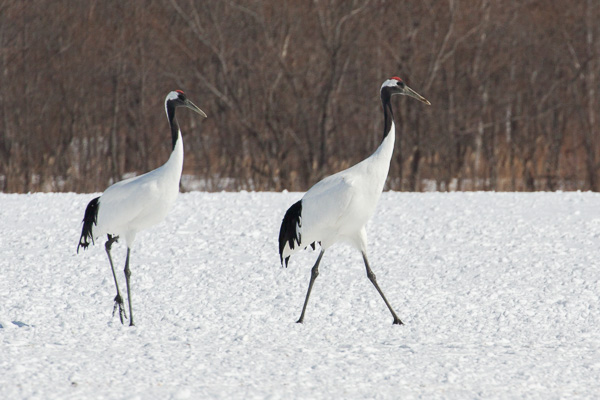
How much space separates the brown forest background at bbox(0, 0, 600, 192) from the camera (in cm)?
1622

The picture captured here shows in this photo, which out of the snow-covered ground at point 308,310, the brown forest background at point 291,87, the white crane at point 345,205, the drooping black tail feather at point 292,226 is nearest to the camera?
the snow-covered ground at point 308,310

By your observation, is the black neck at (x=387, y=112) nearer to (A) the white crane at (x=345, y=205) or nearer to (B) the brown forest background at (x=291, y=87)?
(A) the white crane at (x=345, y=205)

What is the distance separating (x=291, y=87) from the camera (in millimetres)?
16547

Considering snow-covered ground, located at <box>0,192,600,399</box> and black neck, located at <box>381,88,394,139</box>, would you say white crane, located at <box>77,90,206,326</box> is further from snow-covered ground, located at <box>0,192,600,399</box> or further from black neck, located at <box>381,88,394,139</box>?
black neck, located at <box>381,88,394,139</box>

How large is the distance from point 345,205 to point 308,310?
920mm

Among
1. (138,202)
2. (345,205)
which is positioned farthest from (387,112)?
(138,202)

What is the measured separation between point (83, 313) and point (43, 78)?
37.9ft

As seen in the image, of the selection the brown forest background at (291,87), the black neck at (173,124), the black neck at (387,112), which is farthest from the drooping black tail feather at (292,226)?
the brown forest background at (291,87)

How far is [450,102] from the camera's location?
1662 centimetres

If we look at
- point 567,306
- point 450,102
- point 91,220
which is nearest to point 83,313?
point 91,220

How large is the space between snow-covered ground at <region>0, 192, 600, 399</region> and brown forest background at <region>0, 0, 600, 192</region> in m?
5.97

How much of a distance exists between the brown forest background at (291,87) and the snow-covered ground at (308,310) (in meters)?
5.97

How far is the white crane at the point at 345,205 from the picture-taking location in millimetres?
5629

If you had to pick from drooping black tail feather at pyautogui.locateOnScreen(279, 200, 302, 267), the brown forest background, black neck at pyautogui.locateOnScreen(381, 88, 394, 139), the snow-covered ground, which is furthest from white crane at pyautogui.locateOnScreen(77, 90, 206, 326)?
the brown forest background
